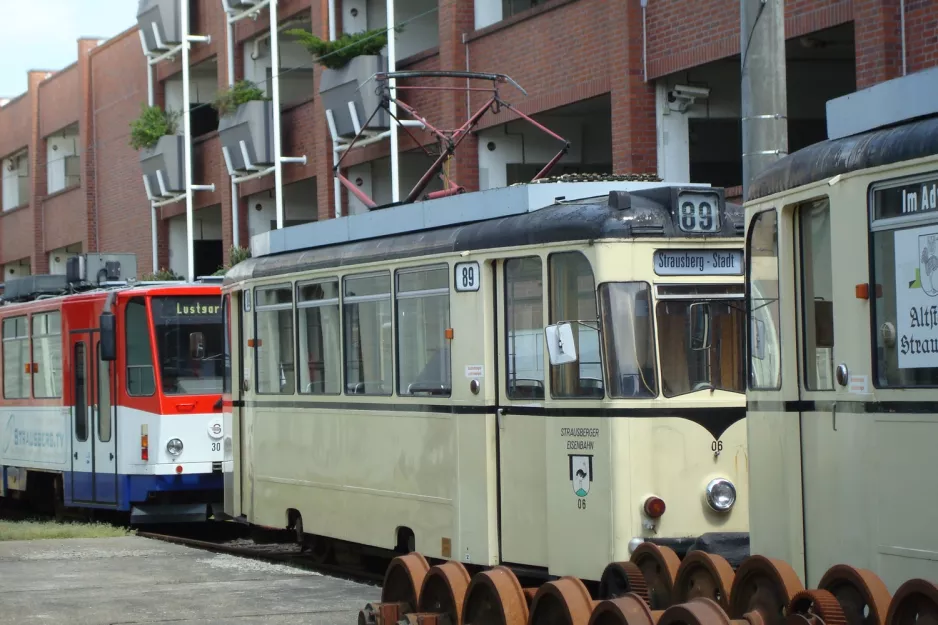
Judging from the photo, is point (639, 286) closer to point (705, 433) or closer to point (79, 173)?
point (705, 433)

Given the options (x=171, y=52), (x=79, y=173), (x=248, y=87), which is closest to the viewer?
(x=248, y=87)

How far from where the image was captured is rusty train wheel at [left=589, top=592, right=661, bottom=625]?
6.50 meters

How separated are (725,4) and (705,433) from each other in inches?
340

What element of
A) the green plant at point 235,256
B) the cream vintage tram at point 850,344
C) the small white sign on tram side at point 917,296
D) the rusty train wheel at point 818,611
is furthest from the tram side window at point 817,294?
the green plant at point 235,256

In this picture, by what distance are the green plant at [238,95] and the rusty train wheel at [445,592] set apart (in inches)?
867

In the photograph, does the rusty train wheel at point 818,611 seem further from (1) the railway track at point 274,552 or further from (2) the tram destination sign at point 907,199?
(1) the railway track at point 274,552

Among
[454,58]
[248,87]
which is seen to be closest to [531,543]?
[454,58]

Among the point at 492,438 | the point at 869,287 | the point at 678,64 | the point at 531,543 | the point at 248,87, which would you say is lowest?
the point at 531,543

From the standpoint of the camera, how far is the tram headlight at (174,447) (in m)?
17.3

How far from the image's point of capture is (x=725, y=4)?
1733 centimetres

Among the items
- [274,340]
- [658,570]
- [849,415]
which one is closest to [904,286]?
[849,415]

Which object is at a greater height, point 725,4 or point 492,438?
point 725,4

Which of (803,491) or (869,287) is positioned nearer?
(869,287)

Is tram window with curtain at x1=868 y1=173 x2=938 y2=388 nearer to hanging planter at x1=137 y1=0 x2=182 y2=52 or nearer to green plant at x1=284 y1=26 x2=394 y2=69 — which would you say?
green plant at x1=284 y1=26 x2=394 y2=69
